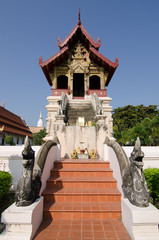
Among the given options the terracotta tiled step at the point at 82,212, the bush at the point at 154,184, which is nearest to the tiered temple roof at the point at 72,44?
the bush at the point at 154,184

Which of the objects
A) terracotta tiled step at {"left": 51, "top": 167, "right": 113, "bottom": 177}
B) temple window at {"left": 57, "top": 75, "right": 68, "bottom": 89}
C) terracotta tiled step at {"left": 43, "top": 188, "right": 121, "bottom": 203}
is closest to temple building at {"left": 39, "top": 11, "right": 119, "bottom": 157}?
temple window at {"left": 57, "top": 75, "right": 68, "bottom": 89}

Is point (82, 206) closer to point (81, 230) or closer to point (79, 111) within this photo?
point (81, 230)

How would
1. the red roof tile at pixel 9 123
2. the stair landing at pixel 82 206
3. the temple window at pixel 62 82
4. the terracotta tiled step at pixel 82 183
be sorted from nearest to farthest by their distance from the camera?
the stair landing at pixel 82 206 → the terracotta tiled step at pixel 82 183 → the temple window at pixel 62 82 → the red roof tile at pixel 9 123

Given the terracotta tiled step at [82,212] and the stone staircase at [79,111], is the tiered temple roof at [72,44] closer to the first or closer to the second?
the stone staircase at [79,111]

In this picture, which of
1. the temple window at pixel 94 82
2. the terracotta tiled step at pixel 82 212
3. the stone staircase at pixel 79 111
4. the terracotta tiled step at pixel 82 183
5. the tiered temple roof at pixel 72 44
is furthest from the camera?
the temple window at pixel 94 82

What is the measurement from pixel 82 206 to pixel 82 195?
9.6 inches

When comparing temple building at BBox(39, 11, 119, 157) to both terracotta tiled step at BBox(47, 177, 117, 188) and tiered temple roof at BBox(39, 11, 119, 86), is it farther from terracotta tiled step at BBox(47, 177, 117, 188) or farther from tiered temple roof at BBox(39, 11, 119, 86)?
terracotta tiled step at BBox(47, 177, 117, 188)

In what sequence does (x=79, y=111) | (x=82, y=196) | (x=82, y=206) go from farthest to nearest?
1. (x=79, y=111)
2. (x=82, y=196)
3. (x=82, y=206)

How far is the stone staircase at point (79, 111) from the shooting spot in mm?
9224

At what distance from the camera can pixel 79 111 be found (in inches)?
400

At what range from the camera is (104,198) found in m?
3.27

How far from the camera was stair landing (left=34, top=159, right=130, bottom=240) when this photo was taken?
2.50m

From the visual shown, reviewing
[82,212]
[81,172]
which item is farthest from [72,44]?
[82,212]

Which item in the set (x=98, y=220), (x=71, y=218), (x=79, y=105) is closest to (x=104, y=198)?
(x=98, y=220)
